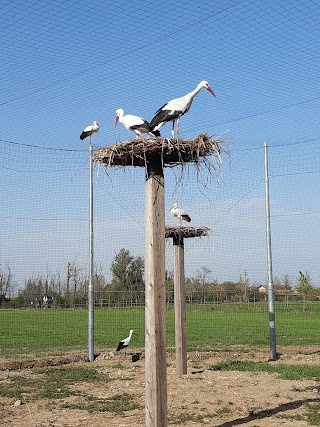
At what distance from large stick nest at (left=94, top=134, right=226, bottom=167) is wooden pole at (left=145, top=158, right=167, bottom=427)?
286 mm

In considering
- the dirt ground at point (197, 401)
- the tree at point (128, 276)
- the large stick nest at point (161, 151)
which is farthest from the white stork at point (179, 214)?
the tree at point (128, 276)

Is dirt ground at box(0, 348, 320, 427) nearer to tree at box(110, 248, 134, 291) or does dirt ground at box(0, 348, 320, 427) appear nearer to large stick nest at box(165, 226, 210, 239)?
large stick nest at box(165, 226, 210, 239)

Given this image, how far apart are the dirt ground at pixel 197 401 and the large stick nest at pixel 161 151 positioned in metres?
3.03

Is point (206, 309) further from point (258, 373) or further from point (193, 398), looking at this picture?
point (193, 398)

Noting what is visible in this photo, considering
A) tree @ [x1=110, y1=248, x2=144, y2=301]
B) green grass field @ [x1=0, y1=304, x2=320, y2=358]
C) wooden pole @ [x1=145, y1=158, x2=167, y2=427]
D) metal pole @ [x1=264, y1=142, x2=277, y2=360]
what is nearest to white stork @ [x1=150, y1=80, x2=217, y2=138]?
wooden pole @ [x1=145, y1=158, x2=167, y2=427]

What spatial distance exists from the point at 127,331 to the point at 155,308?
1944 centimetres

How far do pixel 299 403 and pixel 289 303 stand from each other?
1414 inches

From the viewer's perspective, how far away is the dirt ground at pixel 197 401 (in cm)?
775

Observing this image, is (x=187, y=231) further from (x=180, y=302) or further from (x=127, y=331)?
(x=127, y=331)

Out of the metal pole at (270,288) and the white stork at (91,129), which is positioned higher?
the white stork at (91,129)

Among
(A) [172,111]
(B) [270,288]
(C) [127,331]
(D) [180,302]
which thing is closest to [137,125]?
(A) [172,111]

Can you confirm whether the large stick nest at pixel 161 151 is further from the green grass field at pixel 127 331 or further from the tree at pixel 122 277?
the tree at pixel 122 277

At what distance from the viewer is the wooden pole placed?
6.67 metres

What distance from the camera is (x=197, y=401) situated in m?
8.95
